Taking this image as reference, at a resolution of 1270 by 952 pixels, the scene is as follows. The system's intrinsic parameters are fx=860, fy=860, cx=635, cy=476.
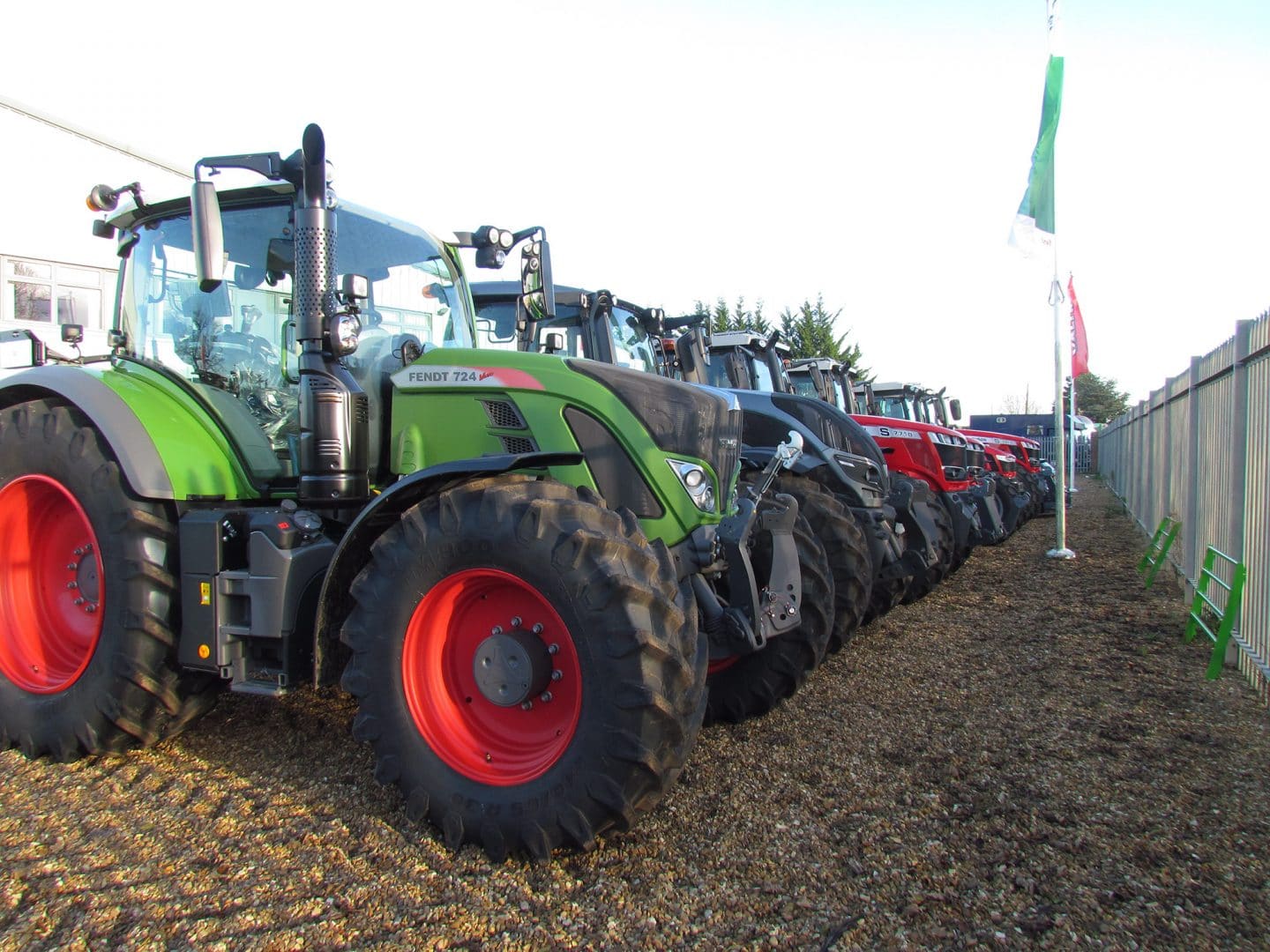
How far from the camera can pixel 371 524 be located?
324cm

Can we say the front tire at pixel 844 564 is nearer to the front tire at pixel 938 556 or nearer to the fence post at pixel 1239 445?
the front tire at pixel 938 556

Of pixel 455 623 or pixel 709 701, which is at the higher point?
pixel 455 623

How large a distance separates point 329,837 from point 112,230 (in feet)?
10.9

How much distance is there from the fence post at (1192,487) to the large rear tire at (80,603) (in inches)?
281

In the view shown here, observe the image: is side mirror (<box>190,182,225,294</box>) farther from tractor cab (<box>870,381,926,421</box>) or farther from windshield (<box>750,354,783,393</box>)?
tractor cab (<box>870,381,926,421</box>)

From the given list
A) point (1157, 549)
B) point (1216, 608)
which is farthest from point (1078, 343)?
point (1216, 608)

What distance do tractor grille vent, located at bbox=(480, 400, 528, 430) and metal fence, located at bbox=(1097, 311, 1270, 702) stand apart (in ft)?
13.7

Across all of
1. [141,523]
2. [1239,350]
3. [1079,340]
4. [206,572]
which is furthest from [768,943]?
[1079,340]

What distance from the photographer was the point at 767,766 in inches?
143

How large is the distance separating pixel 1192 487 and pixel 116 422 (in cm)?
784

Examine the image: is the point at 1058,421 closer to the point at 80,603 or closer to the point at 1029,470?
the point at 1029,470

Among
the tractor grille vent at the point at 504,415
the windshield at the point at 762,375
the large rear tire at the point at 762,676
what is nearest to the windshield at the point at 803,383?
the windshield at the point at 762,375

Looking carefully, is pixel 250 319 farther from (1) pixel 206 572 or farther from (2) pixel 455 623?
(2) pixel 455 623

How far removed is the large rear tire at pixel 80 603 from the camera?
11.7 feet
